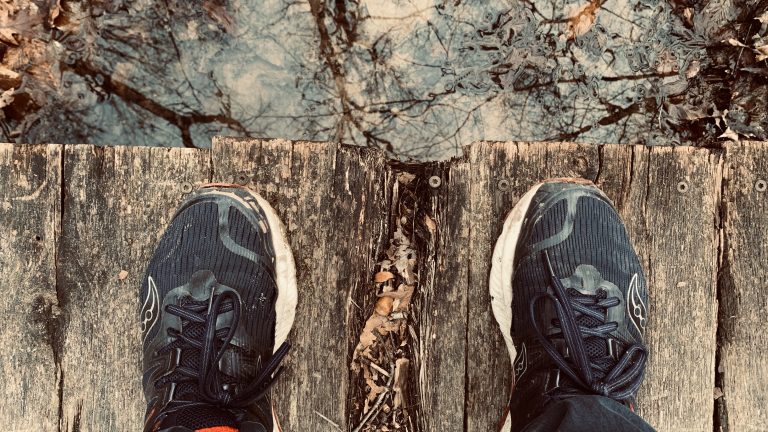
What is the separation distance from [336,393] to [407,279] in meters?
0.45

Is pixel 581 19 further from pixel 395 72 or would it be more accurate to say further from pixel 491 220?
pixel 491 220

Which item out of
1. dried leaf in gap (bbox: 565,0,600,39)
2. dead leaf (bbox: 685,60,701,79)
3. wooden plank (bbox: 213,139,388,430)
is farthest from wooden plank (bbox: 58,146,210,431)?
dead leaf (bbox: 685,60,701,79)

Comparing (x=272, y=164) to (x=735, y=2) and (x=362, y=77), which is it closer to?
(x=362, y=77)

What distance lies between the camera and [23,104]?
2199mm

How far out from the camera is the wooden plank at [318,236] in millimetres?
1667

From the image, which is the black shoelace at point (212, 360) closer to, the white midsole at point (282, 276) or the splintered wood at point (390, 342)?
the white midsole at point (282, 276)

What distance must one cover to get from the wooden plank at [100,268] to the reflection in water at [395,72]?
65 cm

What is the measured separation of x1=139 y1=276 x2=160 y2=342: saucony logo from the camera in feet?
5.40

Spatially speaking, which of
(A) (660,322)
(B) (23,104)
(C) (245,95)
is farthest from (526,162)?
(B) (23,104)

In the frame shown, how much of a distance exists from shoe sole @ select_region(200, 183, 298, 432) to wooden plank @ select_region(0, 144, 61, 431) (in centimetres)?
52

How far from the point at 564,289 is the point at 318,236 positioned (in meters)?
0.84

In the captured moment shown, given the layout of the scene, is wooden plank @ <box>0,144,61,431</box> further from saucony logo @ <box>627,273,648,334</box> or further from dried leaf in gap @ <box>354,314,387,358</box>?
saucony logo @ <box>627,273,648,334</box>

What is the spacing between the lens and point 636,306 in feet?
5.42

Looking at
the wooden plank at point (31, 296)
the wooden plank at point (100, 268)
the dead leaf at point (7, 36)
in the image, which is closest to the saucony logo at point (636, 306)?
the wooden plank at point (100, 268)
